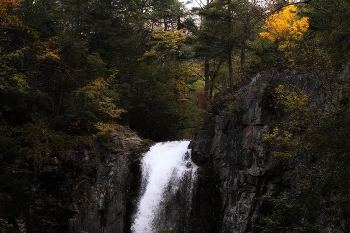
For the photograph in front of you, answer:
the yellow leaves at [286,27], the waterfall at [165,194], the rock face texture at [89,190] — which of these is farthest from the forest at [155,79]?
the waterfall at [165,194]

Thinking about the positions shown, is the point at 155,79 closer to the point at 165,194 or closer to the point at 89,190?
the point at 165,194

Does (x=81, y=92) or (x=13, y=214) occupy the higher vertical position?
(x=81, y=92)

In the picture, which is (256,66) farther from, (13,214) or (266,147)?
(13,214)

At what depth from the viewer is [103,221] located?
15.5 m

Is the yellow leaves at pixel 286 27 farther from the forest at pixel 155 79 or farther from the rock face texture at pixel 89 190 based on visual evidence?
the rock face texture at pixel 89 190

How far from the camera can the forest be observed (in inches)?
283

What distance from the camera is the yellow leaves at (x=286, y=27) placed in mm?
14469

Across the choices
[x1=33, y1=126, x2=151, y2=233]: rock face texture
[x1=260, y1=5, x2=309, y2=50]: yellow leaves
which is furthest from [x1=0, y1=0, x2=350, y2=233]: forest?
[x1=33, y1=126, x2=151, y2=233]: rock face texture

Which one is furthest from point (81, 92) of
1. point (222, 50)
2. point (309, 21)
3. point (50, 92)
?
point (309, 21)

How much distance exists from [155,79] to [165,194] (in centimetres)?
786

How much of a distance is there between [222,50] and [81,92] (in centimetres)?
765

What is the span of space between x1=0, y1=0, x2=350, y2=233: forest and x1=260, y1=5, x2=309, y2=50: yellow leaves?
6cm

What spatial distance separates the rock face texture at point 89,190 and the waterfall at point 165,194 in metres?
0.57

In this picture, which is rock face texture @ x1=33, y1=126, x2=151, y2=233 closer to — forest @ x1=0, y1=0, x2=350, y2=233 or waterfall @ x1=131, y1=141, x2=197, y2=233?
waterfall @ x1=131, y1=141, x2=197, y2=233
